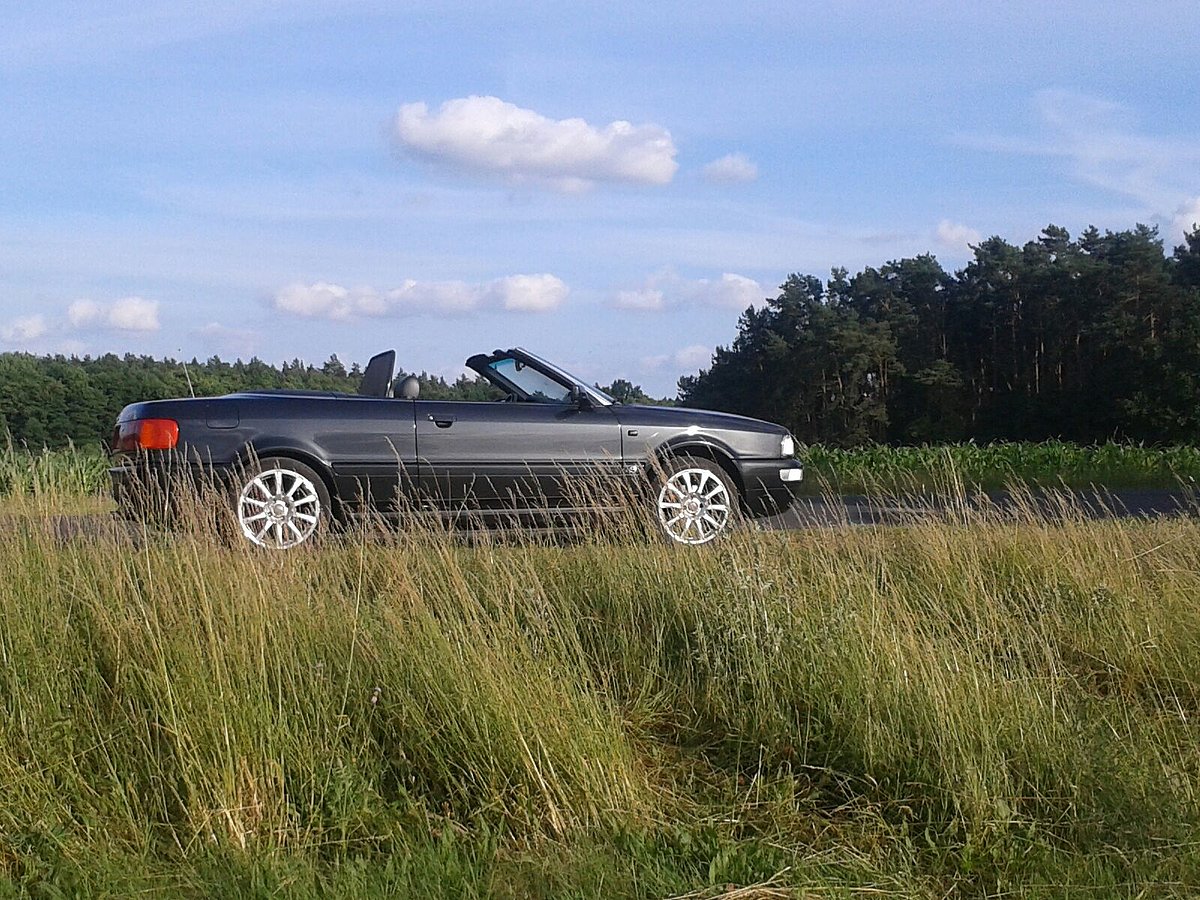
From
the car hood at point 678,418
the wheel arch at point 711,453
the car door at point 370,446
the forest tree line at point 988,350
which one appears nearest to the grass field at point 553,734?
the car door at point 370,446

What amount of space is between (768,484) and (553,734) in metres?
5.00

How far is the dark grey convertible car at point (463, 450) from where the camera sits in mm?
6988

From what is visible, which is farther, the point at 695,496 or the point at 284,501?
the point at 695,496

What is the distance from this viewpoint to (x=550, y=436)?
7867 millimetres

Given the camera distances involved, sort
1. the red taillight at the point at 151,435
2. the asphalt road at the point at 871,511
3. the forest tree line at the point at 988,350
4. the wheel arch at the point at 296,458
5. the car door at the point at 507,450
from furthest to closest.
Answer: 1. the forest tree line at the point at 988,350
2. the car door at the point at 507,450
3. the wheel arch at the point at 296,458
4. the red taillight at the point at 151,435
5. the asphalt road at the point at 871,511

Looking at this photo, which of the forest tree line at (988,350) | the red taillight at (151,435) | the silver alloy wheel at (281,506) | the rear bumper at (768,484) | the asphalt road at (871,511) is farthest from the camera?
the forest tree line at (988,350)

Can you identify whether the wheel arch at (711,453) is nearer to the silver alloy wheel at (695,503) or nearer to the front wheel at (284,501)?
the silver alloy wheel at (695,503)

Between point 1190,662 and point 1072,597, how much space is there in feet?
2.80

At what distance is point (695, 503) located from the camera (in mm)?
7625

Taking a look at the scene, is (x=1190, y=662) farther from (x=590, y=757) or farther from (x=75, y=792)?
(x=75, y=792)

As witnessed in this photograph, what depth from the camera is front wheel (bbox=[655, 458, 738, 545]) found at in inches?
294

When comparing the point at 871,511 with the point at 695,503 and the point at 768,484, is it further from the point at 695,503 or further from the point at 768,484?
the point at 695,503

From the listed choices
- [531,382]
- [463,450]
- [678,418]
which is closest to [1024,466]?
[678,418]

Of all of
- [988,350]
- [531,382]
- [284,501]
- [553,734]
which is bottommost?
[553,734]
